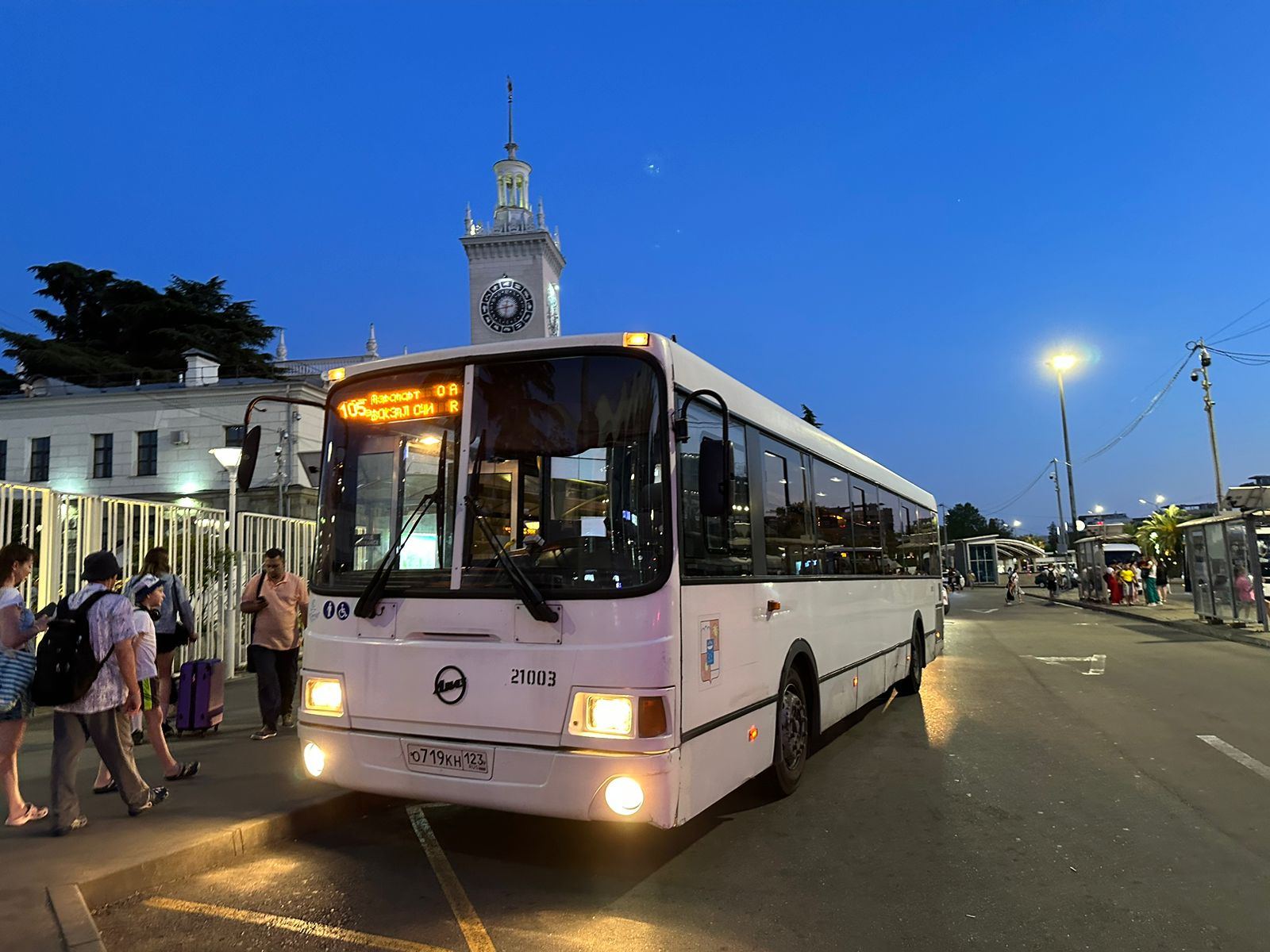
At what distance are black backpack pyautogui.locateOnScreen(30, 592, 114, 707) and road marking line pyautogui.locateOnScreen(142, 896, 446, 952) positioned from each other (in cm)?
135

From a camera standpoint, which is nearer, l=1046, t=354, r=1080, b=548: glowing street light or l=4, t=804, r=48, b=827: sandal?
l=4, t=804, r=48, b=827: sandal

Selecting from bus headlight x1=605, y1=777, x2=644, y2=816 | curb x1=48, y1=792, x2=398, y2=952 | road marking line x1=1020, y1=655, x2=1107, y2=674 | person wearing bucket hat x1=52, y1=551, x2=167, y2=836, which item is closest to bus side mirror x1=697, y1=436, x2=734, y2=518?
bus headlight x1=605, y1=777, x2=644, y2=816

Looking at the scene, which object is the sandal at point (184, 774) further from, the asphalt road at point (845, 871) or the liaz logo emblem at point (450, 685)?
the liaz logo emblem at point (450, 685)

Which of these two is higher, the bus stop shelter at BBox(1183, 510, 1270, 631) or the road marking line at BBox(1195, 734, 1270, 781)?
the bus stop shelter at BBox(1183, 510, 1270, 631)

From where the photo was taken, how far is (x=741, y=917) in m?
4.29

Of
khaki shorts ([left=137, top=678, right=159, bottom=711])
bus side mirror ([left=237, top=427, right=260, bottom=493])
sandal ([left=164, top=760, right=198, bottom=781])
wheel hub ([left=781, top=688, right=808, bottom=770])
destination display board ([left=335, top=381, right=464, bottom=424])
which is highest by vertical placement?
destination display board ([left=335, top=381, right=464, bottom=424])

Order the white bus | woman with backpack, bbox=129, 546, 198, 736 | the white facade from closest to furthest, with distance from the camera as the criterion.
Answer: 1. the white bus
2. woman with backpack, bbox=129, 546, 198, 736
3. the white facade

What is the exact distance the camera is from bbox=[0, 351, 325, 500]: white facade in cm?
4009

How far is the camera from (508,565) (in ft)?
15.7

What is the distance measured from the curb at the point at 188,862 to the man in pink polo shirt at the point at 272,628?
2.48 meters

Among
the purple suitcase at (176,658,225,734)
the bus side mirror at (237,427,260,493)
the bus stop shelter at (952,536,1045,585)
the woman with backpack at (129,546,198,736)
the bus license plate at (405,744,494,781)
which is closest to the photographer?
the bus license plate at (405,744,494,781)

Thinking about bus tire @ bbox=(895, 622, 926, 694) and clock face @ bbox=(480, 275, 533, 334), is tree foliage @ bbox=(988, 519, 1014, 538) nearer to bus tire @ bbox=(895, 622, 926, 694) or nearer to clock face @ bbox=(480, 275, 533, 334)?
clock face @ bbox=(480, 275, 533, 334)

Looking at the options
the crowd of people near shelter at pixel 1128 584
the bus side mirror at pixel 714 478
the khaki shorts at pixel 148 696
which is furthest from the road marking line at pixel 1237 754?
the crowd of people near shelter at pixel 1128 584

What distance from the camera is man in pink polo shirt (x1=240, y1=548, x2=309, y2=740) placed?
8430 millimetres
